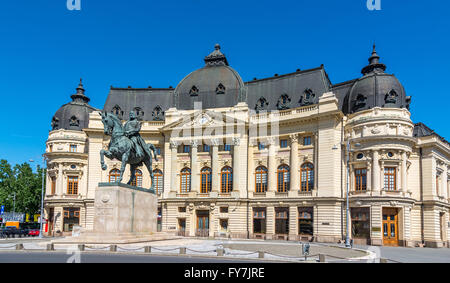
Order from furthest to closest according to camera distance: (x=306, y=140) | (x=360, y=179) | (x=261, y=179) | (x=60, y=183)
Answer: (x=60, y=183)
(x=261, y=179)
(x=306, y=140)
(x=360, y=179)

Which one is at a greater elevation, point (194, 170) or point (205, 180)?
point (194, 170)

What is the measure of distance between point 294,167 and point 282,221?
7148 mm

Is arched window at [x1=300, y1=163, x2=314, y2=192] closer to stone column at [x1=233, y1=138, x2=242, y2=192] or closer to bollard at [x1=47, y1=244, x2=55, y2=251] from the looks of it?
stone column at [x1=233, y1=138, x2=242, y2=192]

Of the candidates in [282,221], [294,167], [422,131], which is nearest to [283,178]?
[294,167]

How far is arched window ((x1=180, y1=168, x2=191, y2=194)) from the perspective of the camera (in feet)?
194

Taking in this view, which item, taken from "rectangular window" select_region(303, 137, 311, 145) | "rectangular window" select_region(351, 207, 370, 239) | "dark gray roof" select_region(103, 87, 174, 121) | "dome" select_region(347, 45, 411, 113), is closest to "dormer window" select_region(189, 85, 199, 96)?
"dark gray roof" select_region(103, 87, 174, 121)

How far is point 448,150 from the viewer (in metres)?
54.3

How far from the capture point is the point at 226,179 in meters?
57.5

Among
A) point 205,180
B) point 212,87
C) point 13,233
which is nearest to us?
point 13,233

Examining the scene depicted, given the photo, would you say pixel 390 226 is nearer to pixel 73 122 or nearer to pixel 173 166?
pixel 173 166

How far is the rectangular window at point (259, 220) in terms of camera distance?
54562mm

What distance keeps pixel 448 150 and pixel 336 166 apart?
16.5m
